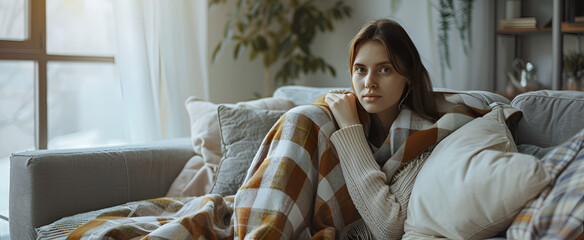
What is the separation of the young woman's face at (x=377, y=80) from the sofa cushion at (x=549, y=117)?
13.0 inches

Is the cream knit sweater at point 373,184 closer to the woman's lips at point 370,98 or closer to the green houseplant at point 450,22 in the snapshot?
the woman's lips at point 370,98

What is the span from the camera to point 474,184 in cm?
104

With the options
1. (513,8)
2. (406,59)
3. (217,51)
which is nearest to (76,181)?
(406,59)

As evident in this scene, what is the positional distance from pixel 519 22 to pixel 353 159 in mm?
2069

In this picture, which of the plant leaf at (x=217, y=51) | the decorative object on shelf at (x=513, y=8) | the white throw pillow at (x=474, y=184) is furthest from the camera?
the plant leaf at (x=217, y=51)

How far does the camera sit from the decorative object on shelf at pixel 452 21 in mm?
3053

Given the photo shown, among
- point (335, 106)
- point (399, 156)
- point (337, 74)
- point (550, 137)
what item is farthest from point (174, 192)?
point (337, 74)

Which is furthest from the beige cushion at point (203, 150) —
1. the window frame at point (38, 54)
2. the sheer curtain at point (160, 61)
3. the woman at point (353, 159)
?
the window frame at point (38, 54)

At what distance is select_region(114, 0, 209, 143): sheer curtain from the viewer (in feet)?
9.31

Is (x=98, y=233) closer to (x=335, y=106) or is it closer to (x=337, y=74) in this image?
(x=335, y=106)

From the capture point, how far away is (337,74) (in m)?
4.00

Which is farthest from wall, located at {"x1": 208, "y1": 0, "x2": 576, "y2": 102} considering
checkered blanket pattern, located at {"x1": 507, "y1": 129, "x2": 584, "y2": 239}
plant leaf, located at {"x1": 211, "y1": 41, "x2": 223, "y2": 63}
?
checkered blanket pattern, located at {"x1": 507, "y1": 129, "x2": 584, "y2": 239}

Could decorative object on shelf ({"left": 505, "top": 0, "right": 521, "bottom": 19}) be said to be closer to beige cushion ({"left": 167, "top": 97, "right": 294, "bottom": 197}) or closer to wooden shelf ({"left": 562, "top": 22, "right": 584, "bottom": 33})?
wooden shelf ({"left": 562, "top": 22, "right": 584, "bottom": 33})

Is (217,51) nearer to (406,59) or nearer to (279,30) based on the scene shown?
(279,30)
